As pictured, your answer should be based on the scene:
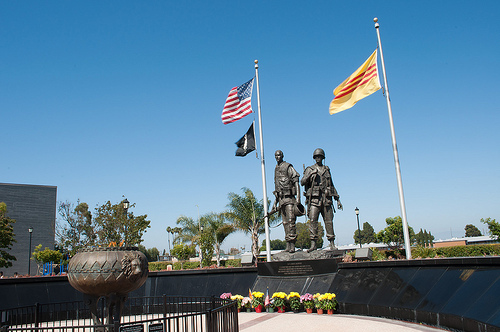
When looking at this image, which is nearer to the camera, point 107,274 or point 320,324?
point 107,274

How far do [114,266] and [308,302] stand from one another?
6.28m

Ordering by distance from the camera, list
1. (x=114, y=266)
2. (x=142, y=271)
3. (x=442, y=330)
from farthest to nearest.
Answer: (x=442, y=330) → (x=142, y=271) → (x=114, y=266)

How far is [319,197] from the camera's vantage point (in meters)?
13.0

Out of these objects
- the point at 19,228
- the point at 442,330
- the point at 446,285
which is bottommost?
the point at 442,330

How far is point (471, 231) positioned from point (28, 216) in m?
104

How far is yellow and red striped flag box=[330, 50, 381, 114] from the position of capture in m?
13.7

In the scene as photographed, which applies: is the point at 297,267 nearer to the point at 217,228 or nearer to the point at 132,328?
the point at 132,328

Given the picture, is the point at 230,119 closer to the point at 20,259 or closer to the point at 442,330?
the point at 442,330

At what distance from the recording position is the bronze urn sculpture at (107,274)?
19.7 ft

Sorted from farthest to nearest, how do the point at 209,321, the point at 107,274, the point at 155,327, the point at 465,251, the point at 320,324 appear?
the point at 465,251 < the point at 320,324 < the point at 107,274 < the point at 155,327 < the point at 209,321

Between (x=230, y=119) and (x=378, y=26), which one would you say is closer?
(x=378, y=26)

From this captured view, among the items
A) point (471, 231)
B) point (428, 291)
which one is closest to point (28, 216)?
point (428, 291)

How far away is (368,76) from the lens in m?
13.9

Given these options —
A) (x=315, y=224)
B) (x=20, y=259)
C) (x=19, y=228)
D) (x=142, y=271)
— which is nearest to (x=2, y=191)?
(x=19, y=228)
